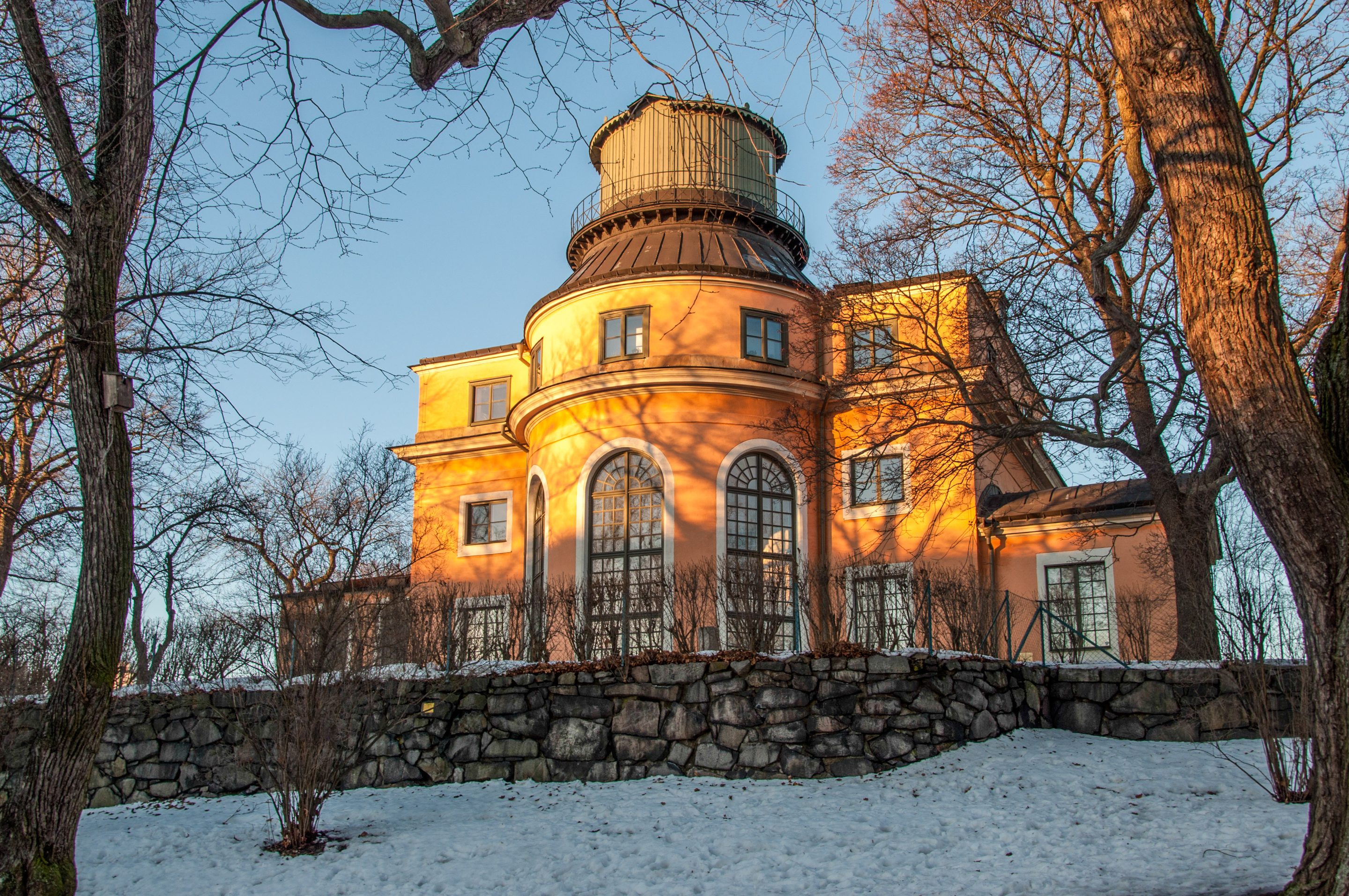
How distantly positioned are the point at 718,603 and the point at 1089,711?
5.56 m

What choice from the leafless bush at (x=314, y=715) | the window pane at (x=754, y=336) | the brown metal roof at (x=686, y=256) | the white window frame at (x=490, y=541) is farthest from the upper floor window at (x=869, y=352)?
the leafless bush at (x=314, y=715)

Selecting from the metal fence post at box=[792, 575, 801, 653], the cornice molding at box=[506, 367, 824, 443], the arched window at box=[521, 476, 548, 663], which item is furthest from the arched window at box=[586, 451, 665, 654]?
the metal fence post at box=[792, 575, 801, 653]

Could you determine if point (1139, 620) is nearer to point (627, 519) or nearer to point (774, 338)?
point (774, 338)

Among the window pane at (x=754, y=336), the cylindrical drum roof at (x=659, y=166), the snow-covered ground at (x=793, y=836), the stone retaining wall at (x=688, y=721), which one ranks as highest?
the cylindrical drum roof at (x=659, y=166)

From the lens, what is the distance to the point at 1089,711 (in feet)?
44.6

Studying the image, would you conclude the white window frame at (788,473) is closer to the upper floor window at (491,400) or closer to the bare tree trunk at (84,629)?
the upper floor window at (491,400)

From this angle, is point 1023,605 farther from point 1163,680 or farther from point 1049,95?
point 1049,95

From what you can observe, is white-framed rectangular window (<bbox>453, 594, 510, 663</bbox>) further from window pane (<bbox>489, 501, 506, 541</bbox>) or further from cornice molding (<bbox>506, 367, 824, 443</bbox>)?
window pane (<bbox>489, 501, 506, 541</bbox>)

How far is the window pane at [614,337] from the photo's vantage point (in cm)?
2188

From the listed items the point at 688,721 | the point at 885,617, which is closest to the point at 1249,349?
the point at 688,721

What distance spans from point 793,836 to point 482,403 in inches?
710

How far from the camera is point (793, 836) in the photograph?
391 inches

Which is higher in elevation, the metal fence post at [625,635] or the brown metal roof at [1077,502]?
the brown metal roof at [1077,502]

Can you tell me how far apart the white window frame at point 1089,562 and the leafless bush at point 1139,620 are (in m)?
0.22
